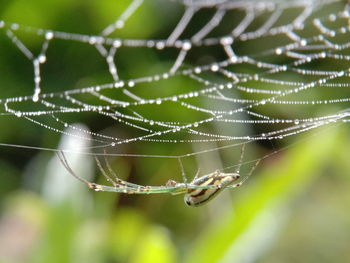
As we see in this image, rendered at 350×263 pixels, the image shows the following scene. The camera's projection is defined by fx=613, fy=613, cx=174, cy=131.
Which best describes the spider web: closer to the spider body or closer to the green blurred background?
the green blurred background

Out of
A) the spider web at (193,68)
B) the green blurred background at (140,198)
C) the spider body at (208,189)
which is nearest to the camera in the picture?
the spider body at (208,189)

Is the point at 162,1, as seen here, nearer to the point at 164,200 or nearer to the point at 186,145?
the point at 186,145

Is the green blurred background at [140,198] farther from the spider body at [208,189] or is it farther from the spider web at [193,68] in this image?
the spider body at [208,189]

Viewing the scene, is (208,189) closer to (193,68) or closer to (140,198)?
(140,198)

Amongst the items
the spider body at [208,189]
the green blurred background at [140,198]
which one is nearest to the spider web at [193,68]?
the green blurred background at [140,198]

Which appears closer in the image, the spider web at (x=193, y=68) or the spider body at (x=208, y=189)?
the spider body at (x=208, y=189)

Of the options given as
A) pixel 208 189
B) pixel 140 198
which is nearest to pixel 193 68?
pixel 140 198

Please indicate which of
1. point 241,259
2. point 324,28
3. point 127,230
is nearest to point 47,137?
point 127,230

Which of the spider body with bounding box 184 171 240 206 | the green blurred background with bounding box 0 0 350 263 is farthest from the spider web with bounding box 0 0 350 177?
the spider body with bounding box 184 171 240 206
